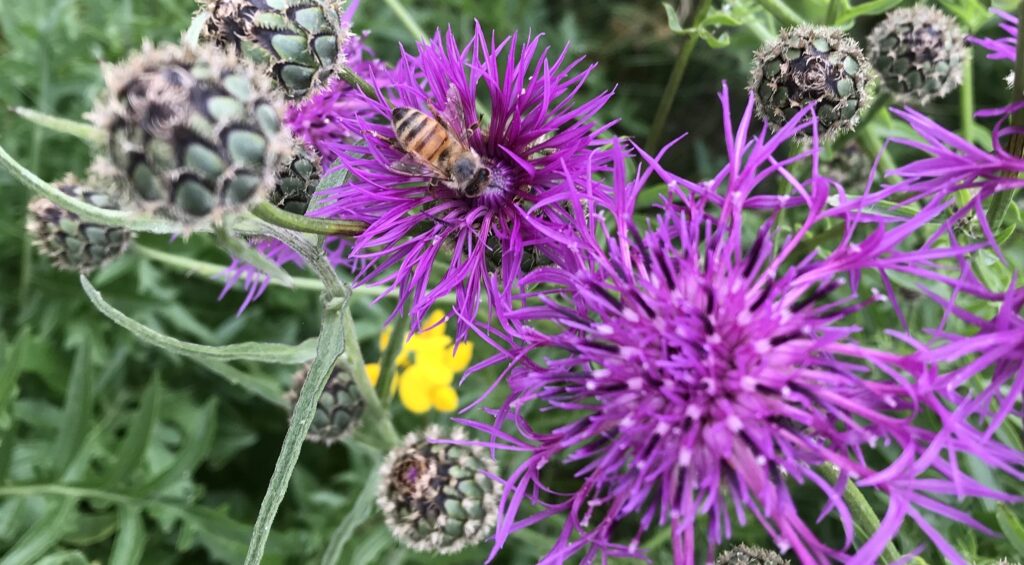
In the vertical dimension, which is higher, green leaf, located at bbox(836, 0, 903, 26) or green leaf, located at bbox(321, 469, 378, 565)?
green leaf, located at bbox(836, 0, 903, 26)

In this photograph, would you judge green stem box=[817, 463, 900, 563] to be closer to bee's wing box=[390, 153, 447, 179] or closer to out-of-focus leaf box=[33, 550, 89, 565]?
bee's wing box=[390, 153, 447, 179]

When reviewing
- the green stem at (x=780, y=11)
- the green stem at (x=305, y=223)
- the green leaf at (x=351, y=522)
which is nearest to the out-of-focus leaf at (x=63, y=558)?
the green leaf at (x=351, y=522)

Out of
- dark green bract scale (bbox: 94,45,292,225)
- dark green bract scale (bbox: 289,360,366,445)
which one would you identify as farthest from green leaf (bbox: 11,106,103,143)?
dark green bract scale (bbox: 289,360,366,445)

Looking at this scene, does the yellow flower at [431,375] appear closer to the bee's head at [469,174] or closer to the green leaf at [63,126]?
the bee's head at [469,174]

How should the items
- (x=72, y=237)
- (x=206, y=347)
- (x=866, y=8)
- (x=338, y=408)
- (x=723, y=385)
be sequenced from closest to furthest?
1. (x=723, y=385)
2. (x=206, y=347)
3. (x=866, y=8)
4. (x=338, y=408)
5. (x=72, y=237)

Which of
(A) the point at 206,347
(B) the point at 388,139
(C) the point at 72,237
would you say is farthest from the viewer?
(C) the point at 72,237

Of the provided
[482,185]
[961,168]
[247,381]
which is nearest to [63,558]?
[247,381]

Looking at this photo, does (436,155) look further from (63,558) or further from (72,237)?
(63,558)
